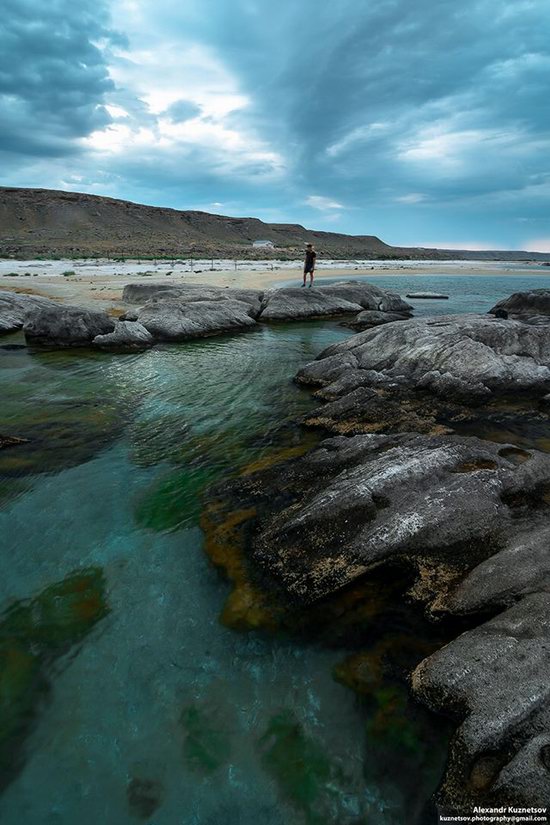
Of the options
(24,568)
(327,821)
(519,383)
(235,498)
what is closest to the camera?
(327,821)

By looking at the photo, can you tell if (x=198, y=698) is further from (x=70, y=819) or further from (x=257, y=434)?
(x=257, y=434)

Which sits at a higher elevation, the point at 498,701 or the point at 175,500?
the point at 498,701

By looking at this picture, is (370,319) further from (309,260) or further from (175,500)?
(175,500)

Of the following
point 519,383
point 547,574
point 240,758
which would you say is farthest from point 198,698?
point 519,383

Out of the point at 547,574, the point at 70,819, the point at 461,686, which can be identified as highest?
the point at 547,574

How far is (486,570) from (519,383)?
11.4m

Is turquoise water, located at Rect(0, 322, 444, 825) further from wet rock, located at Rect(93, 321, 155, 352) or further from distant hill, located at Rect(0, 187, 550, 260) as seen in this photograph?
distant hill, located at Rect(0, 187, 550, 260)

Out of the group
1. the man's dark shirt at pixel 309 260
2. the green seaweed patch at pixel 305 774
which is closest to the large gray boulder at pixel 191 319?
the man's dark shirt at pixel 309 260

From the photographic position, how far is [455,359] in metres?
16.0

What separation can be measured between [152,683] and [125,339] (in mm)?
19883

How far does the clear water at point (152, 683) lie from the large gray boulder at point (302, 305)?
21421 millimetres

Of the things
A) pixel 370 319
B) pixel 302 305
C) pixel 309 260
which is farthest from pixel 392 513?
pixel 309 260

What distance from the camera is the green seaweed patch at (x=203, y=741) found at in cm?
483

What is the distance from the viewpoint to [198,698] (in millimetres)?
5496
